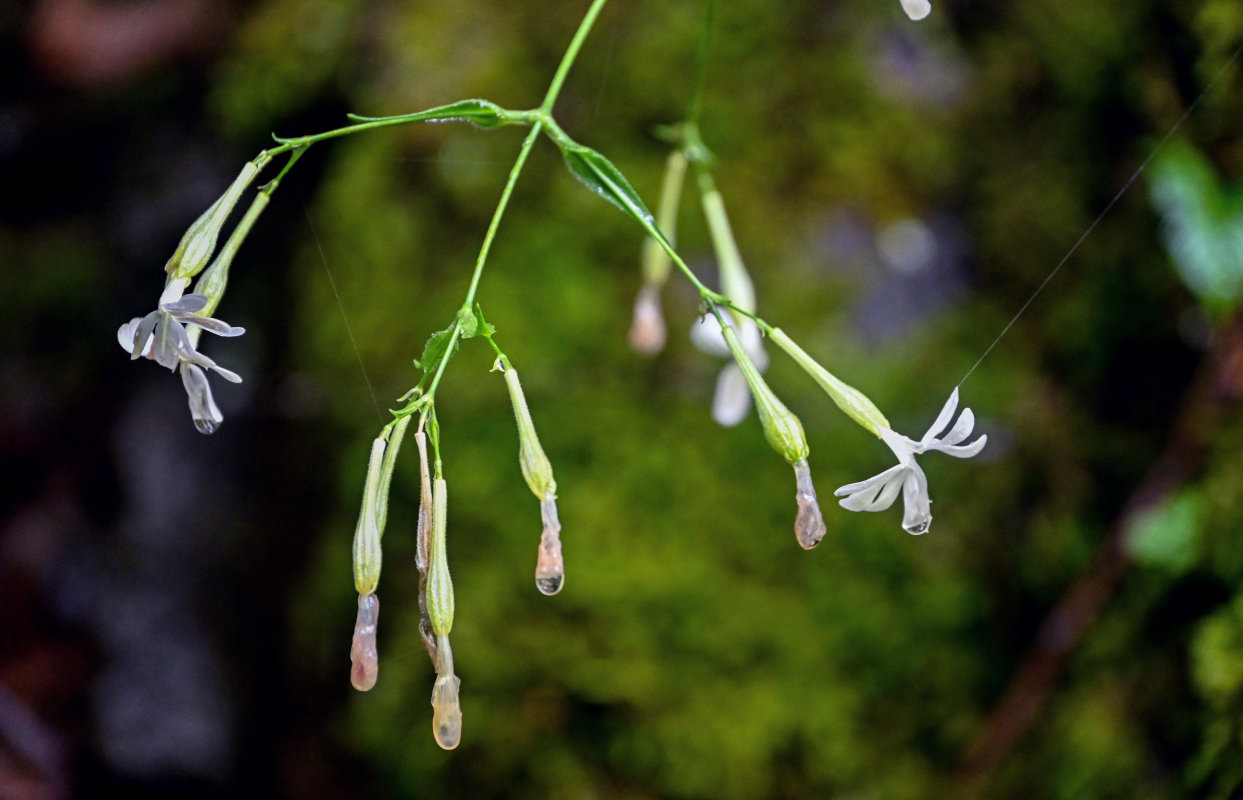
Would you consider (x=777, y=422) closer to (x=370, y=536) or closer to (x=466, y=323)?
(x=466, y=323)

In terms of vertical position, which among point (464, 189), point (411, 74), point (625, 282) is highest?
point (411, 74)

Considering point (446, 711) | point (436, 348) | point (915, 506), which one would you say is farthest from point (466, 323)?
point (915, 506)

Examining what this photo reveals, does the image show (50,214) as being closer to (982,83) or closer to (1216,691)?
(982,83)

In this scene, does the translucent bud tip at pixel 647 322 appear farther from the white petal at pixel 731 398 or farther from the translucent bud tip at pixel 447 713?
the translucent bud tip at pixel 447 713

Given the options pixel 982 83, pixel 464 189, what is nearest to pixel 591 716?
pixel 464 189

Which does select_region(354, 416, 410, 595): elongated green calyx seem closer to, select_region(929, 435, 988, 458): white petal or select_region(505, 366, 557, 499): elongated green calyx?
select_region(505, 366, 557, 499): elongated green calyx
